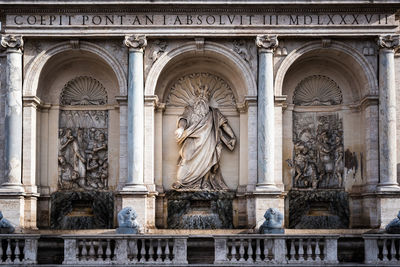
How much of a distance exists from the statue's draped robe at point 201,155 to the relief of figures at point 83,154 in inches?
113

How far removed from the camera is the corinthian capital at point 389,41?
22.2 m

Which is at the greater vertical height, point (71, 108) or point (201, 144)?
point (71, 108)

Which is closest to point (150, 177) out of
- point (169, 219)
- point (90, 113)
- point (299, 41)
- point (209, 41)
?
point (169, 219)

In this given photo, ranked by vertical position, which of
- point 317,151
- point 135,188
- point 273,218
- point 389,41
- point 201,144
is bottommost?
point 273,218

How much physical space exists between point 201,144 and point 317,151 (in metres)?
4.32

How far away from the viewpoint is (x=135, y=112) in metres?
22.1

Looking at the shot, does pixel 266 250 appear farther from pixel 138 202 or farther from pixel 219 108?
pixel 219 108

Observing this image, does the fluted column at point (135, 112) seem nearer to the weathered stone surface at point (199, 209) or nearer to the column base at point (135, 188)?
the column base at point (135, 188)

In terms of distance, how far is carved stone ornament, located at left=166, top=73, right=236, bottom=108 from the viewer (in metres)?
24.2

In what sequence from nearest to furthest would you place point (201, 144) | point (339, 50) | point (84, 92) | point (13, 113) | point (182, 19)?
1. point (13, 113)
2. point (182, 19)
3. point (339, 50)
4. point (201, 144)
5. point (84, 92)

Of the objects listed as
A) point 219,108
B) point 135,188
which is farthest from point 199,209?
point 219,108

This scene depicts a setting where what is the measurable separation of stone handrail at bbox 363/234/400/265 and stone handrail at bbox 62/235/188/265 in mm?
4993

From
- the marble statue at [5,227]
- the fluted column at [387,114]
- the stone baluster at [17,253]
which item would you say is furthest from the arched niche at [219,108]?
the stone baluster at [17,253]

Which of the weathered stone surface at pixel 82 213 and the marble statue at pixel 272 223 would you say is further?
the weathered stone surface at pixel 82 213
